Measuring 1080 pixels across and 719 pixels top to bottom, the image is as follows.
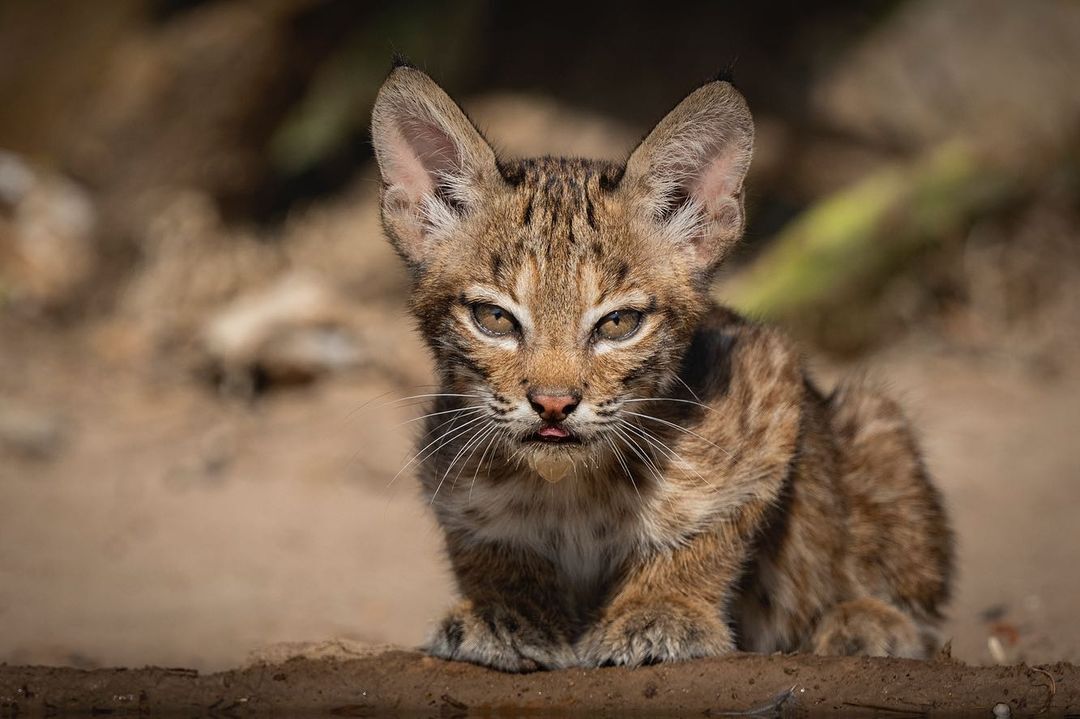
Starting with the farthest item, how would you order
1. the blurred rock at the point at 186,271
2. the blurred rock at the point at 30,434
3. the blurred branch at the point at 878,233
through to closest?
→ the blurred rock at the point at 186,271
the blurred branch at the point at 878,233
the blurred rock at the point at 30,434

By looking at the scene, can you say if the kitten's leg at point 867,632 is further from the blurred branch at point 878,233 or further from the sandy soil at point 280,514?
the blurred branch at point 878,233

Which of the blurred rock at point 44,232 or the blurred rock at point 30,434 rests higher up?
the blurred rock at point 44,232

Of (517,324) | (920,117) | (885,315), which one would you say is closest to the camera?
(517,324)

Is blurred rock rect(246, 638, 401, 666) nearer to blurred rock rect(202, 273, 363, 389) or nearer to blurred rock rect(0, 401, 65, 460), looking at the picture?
blurred rock rect(0, 401, 65, 460)

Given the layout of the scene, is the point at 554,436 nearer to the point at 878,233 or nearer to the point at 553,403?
the point at 553,403

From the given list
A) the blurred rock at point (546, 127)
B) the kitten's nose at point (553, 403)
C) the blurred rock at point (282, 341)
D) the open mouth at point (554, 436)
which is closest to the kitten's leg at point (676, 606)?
the open mouth at point (554, 436)

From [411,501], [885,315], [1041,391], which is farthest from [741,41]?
[411,501]

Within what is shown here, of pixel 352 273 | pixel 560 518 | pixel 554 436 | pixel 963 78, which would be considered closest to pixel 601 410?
pixel 554 436

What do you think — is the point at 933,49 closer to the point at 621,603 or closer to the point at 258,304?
the point at 258,304
